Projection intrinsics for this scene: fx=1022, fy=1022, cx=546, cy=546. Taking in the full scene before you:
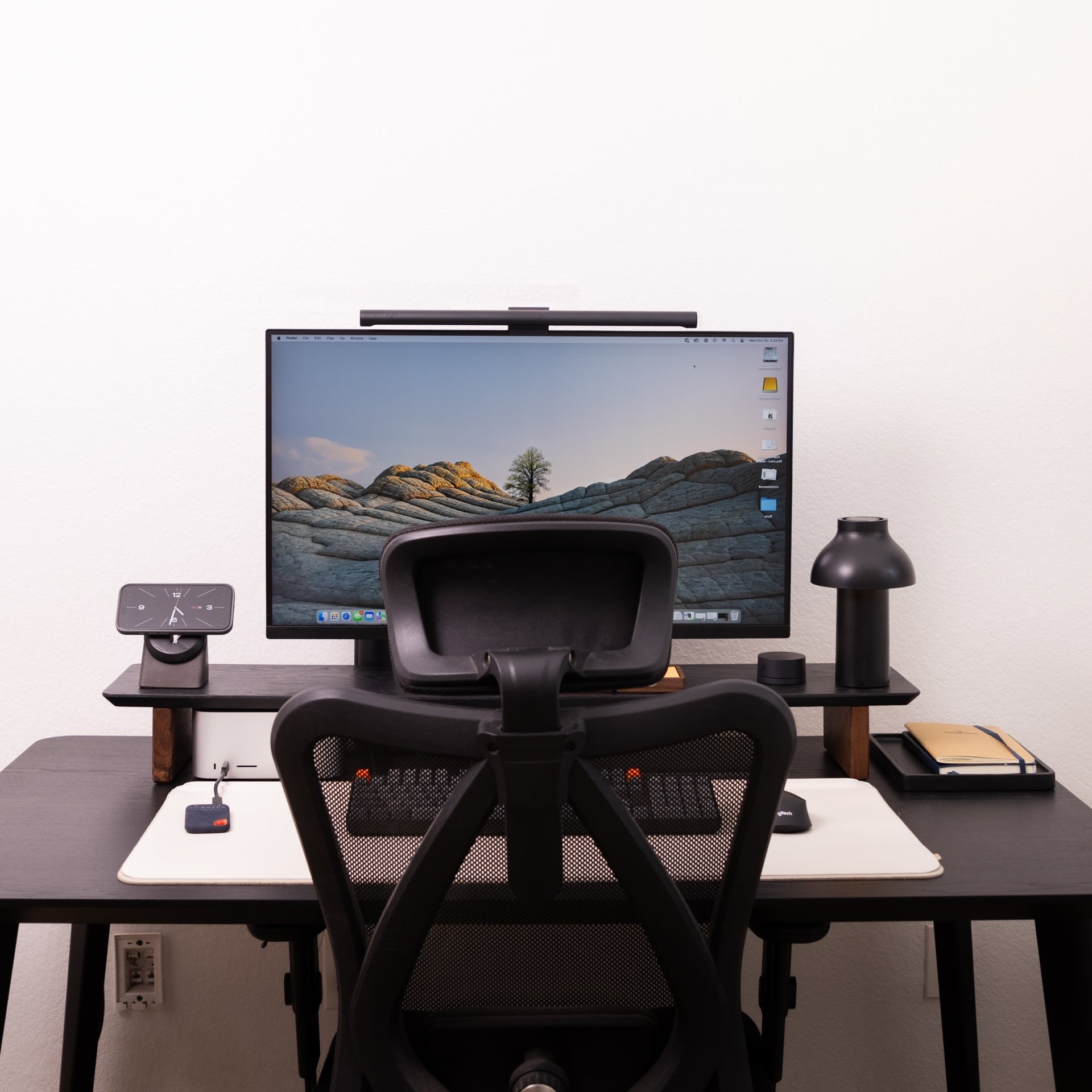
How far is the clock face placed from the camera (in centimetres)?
136

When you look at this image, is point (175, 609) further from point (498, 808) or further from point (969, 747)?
point (969, 747)

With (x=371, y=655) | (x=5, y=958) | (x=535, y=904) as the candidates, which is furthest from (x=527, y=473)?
(x=5, y=958)

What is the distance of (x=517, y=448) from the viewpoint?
1.42 metres

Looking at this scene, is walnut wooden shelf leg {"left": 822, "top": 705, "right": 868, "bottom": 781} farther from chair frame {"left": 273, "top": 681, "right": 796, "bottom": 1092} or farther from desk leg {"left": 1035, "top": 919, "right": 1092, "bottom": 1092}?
chair frame {"left": 273, "top": 681, "right": 796, "bottom": 1092}

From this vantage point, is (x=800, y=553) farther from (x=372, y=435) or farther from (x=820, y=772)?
(x=372, y=435)

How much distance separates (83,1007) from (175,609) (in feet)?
2.19

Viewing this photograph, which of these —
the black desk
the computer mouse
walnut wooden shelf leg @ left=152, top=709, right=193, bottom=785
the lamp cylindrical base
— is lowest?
the black desk

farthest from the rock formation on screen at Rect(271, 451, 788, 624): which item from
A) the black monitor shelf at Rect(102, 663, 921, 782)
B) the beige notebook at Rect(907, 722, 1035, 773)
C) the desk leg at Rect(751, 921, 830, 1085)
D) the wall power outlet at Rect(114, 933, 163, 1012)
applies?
the wall power outlet at Rect(114, 933, 163, 1012)

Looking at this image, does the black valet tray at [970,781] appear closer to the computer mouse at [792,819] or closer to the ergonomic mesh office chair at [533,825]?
the computer mouse at [792,819]

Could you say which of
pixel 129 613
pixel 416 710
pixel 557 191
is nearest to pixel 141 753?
pixel 129 613

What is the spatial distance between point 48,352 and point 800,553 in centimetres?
127

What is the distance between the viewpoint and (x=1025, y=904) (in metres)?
1.06

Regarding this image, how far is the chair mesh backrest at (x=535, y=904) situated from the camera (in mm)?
792

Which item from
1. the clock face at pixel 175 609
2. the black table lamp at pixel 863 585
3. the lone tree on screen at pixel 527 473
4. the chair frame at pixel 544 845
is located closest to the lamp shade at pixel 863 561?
the black table lamp at pixel 863 585
